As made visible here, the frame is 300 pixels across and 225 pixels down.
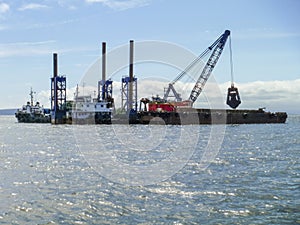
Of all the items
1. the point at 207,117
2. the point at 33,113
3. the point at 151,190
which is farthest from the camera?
the point at 33,113

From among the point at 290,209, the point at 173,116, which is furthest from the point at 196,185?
the point at 173,116

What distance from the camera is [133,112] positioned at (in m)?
113

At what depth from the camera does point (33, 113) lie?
134 m

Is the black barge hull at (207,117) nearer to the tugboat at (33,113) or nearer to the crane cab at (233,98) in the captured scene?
the crane cab at (233,98)

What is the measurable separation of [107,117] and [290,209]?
312ft

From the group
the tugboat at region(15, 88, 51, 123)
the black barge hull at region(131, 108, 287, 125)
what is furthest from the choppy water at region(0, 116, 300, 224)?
the tugboat at region(15, 88, 51, 123)

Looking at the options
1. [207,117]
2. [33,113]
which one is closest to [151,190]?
[207,117]

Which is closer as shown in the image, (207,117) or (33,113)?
(207,117)

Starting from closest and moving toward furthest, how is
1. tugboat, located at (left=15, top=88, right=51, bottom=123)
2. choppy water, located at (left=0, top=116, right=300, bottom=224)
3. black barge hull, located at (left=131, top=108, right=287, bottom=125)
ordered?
choppy water, located at (left=0, top=116, right=300, bottom=224), black barge hull, located at (left=131, top=108, right=287, bottom=125), tugboat, located at (left=15, top=88, right=51, bottom=123)

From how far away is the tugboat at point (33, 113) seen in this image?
429 feet

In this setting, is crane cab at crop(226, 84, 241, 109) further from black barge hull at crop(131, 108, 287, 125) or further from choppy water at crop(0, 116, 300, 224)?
choppy water at crop(0, 116, 300, 224)

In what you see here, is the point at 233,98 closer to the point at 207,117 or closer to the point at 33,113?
the point at 207,117

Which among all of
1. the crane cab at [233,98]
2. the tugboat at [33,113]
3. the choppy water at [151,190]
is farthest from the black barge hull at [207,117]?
the choppy water at [151,190]

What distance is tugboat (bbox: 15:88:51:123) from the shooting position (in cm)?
13062
